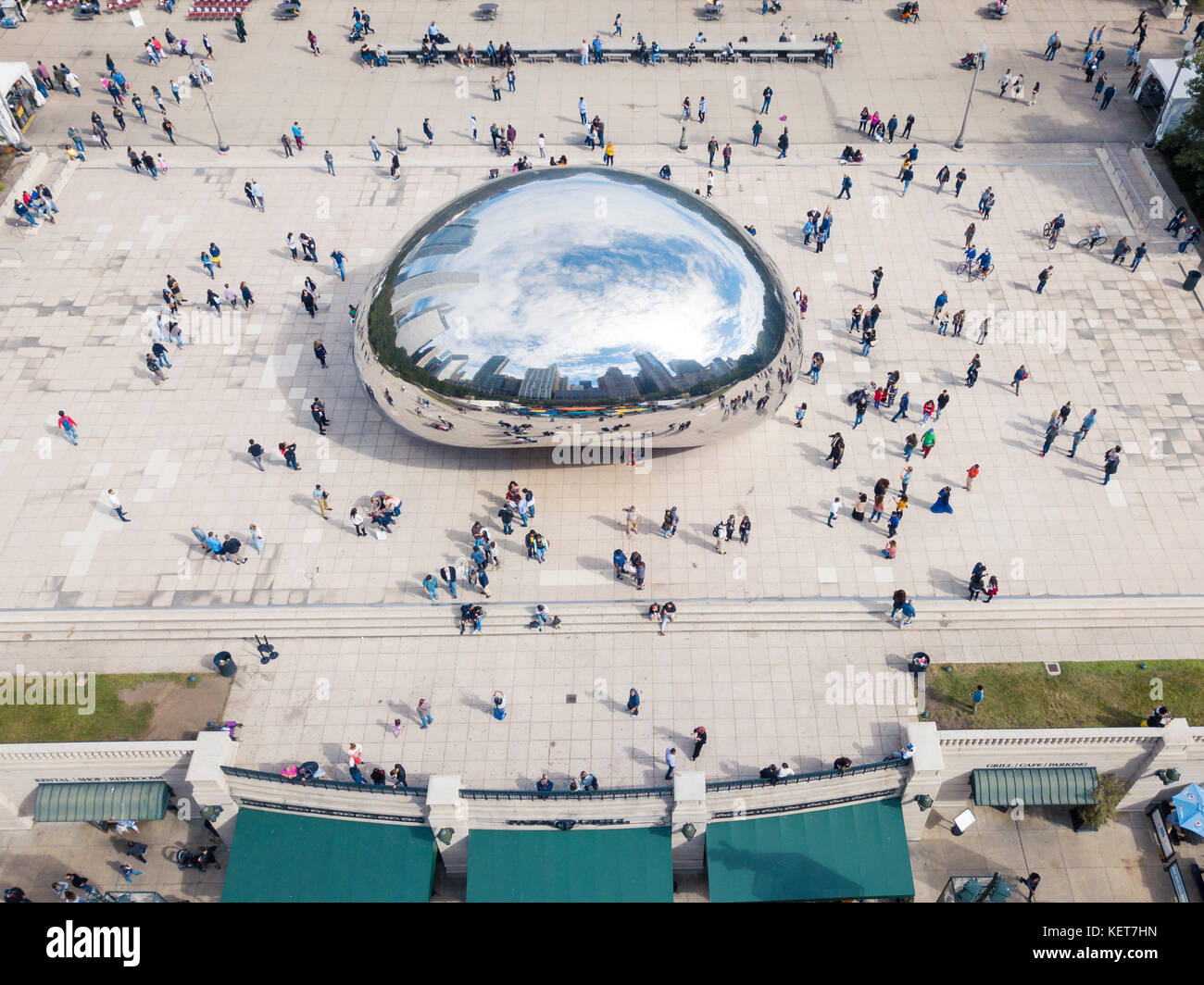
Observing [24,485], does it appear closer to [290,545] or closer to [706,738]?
[290,545]

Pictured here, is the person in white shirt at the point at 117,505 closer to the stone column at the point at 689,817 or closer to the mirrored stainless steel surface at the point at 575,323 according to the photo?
the mirrored stainless steel surface at the point at 575,323

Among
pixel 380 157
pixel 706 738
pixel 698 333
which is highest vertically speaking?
pixel 380 157

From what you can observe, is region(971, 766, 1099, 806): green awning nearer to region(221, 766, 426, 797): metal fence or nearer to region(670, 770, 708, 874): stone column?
region(670, 770, 708, 874): stone column

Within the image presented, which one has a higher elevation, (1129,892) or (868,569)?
(868,569)

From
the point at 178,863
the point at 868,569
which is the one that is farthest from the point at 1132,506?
the point at 178,863

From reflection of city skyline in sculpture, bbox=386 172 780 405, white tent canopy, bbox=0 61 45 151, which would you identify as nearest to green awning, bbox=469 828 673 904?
reflection of city skyline in sculpture, bbox=386 172 780 405

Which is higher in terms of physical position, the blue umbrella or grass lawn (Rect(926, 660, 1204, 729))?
grass lawn (Rect(926, 660, 1204, 729))

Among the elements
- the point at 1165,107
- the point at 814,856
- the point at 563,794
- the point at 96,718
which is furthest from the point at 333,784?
the point at 1165,107
